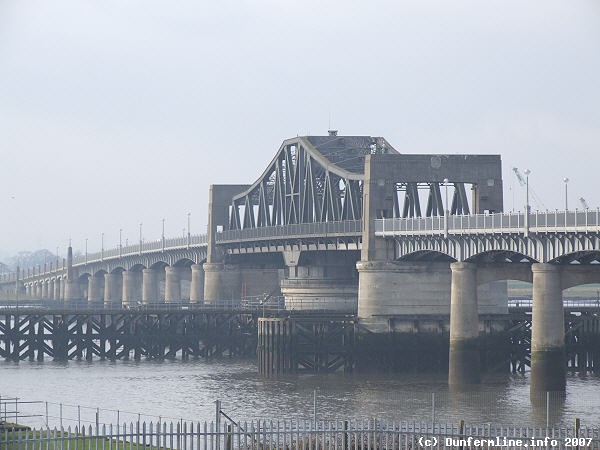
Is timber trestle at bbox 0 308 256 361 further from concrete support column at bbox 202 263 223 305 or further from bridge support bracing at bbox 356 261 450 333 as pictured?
concrete support column at bbox 202 263 223 305

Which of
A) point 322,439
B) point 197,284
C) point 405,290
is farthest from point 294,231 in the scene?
point 322,439

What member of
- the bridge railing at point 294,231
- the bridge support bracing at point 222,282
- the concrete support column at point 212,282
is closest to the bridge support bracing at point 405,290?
the bridge railing at point 294,231

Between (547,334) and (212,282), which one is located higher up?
(212,282)

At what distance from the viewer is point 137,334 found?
128 meters

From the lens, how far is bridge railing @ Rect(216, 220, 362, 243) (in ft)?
408

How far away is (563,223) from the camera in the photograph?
293ft

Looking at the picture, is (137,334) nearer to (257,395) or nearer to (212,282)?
(212,282)

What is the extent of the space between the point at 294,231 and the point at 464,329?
39.6 metres

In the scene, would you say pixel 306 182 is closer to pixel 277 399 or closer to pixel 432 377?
pixel 432 377

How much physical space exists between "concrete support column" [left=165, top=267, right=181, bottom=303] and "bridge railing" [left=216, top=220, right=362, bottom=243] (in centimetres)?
2443

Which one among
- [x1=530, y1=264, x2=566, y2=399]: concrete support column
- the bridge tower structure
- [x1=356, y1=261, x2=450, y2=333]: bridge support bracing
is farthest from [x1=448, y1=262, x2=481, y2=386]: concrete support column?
the bridge tower structure

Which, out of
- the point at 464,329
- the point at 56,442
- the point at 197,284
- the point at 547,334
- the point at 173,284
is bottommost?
the point at 56,442

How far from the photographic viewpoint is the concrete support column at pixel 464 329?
329 feet

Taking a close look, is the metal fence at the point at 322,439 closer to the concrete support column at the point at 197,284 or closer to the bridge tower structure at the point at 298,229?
the bridge tower structure at the point at 298,229
